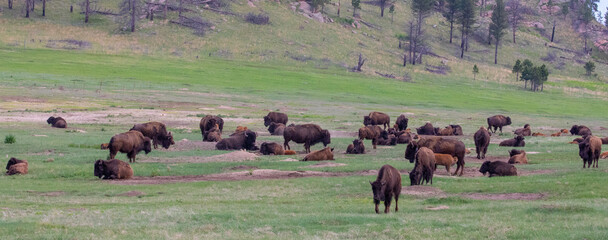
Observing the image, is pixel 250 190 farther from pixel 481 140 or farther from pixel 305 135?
pixel 481 140

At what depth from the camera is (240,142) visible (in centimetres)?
3170

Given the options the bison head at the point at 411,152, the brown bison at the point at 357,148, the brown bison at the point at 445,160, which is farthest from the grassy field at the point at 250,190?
the bison head at the point at 411,152

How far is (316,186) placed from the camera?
20406mm

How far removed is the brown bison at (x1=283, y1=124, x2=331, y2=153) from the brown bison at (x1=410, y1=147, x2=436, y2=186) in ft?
36.7

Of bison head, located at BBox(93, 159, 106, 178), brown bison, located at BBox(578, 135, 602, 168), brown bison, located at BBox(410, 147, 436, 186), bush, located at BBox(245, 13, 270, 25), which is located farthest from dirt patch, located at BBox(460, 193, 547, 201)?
bush, located at BBox(245, 13, 270, 25)

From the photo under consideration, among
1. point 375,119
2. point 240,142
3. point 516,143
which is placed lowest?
point 240,142

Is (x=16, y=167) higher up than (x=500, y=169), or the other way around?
(x=500, y=169)

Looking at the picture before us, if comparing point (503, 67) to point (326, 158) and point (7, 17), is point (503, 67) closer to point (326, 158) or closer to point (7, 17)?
point (7, 17)

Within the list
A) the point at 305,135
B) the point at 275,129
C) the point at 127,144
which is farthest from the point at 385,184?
the point at 275,129

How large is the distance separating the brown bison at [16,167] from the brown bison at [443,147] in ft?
39.5

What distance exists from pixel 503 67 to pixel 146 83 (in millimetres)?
81031

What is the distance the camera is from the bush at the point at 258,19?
125625mm

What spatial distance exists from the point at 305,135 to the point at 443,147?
8234mm

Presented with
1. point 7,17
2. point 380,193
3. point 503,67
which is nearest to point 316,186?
point 380,193
